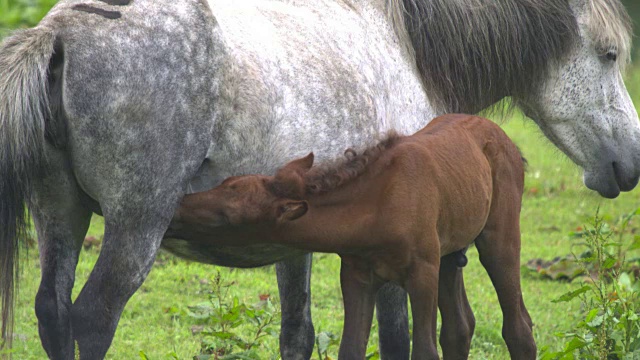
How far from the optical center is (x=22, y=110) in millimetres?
3164

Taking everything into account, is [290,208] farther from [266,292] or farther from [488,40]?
[266,292]

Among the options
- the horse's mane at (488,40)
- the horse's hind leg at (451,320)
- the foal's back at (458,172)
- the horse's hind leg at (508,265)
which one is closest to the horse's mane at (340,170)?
the foal's back at (458,172)

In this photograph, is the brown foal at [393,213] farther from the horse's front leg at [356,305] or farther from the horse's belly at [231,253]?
the horse's belly at [231,253]

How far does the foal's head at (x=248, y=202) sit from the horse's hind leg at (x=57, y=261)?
1.68ft

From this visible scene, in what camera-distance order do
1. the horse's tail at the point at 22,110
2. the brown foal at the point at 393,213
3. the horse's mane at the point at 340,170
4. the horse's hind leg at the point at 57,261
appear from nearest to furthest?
the horse's tail at the point at 22,110 < the brown foal at the point at 393,213 < the horse's mane at the point at 340,170 < the horse's hind leg at the point at 57,261

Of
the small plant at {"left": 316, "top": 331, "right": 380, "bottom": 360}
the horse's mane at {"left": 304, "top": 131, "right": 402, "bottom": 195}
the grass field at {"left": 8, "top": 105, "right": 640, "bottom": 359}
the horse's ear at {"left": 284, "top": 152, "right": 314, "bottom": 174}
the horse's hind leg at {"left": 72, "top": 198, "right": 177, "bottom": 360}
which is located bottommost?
the grass field at {"left": 8, "top": 105, "right": 640, "bottom": 359}

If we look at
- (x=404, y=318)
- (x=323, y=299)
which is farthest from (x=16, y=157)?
(x=323, y=299)

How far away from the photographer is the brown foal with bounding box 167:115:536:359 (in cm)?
329

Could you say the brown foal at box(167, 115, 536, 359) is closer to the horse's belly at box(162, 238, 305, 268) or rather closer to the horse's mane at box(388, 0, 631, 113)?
the horse's belly at box(162, 238, 305, 268)

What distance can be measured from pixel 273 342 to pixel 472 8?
90.4 inches

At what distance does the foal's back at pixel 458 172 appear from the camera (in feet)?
12.2

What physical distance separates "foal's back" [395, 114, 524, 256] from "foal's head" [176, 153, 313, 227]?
547mm

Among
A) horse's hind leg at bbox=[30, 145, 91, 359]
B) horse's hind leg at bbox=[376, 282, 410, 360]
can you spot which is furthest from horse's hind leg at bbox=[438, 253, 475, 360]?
horse's hind leg at bbox=[30, 145, 91, 359]

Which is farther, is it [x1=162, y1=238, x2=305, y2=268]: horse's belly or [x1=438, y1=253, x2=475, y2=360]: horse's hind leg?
[x1=438, y1=253, x2=475, y2=360]: horse's hind leg
